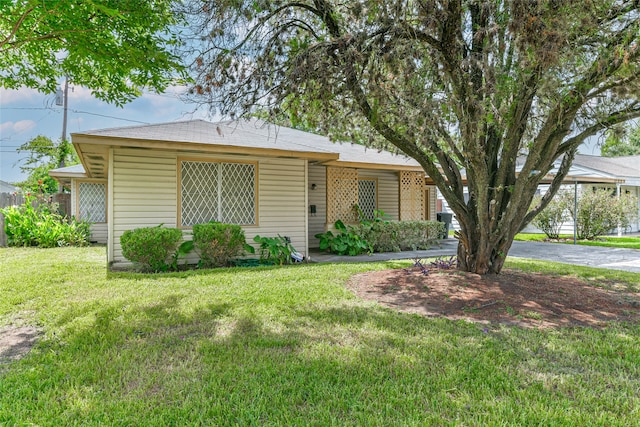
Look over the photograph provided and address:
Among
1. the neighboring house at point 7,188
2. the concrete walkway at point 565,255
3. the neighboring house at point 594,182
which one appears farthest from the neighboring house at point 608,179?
the neighboring house at point 7,188

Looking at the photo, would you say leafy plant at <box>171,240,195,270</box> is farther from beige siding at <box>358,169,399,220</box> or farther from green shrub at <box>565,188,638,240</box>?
green shrub at <box>565,188,638,240</box>

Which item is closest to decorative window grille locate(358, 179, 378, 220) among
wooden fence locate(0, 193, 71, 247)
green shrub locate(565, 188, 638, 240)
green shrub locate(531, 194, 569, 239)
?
green shrub locate(531, 194, 569, 239)

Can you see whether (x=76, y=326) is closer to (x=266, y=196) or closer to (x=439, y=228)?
(x=266, y=196)

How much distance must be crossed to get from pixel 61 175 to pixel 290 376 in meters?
13.5

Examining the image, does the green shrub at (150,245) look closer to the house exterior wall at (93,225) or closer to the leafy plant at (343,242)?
the leafy plant at (343,242)

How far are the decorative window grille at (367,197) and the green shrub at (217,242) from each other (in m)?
5.47

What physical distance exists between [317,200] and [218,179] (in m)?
3.91

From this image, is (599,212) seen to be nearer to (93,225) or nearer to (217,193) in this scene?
(217,193)

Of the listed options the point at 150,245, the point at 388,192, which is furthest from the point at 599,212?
the point at 150,245

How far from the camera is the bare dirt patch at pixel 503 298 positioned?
14.6ft

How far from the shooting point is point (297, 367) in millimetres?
3002

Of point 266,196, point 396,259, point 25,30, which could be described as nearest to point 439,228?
point 396,259

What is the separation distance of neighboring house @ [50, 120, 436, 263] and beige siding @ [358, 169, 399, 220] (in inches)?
48.8

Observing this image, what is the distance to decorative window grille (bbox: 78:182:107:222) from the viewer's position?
14.2m
